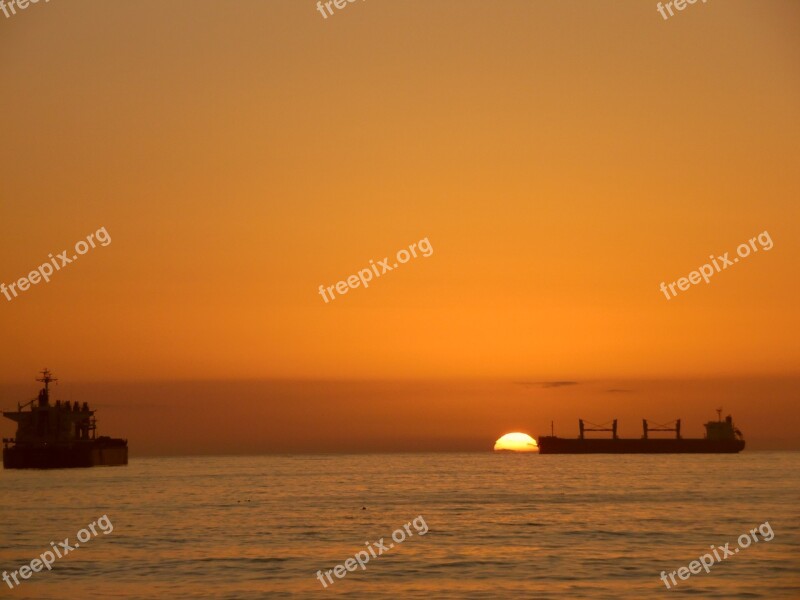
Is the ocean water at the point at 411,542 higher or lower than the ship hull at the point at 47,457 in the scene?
lower

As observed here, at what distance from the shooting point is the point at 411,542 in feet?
181

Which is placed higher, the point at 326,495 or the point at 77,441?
the point at 77,441

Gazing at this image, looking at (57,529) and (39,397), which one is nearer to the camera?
(57,529)

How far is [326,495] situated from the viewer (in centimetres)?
9806

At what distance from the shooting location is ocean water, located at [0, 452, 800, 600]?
41375 millimetres

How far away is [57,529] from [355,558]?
74.4 ft

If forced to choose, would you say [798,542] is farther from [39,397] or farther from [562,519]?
[39,397]

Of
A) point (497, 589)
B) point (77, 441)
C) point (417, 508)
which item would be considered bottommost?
point (497, 589)

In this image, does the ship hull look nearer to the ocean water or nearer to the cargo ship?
the cargo ship

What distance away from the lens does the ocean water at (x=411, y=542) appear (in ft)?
136

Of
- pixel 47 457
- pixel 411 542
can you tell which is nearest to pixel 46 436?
pixel 47 457

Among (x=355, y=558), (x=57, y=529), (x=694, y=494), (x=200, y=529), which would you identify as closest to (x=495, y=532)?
(x=355, y=558)

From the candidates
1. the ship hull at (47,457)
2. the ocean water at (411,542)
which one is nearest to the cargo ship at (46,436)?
the ship hull at (47,457)

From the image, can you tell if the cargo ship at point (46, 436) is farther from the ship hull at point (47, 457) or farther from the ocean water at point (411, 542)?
the ocean water at point (411, 542)
